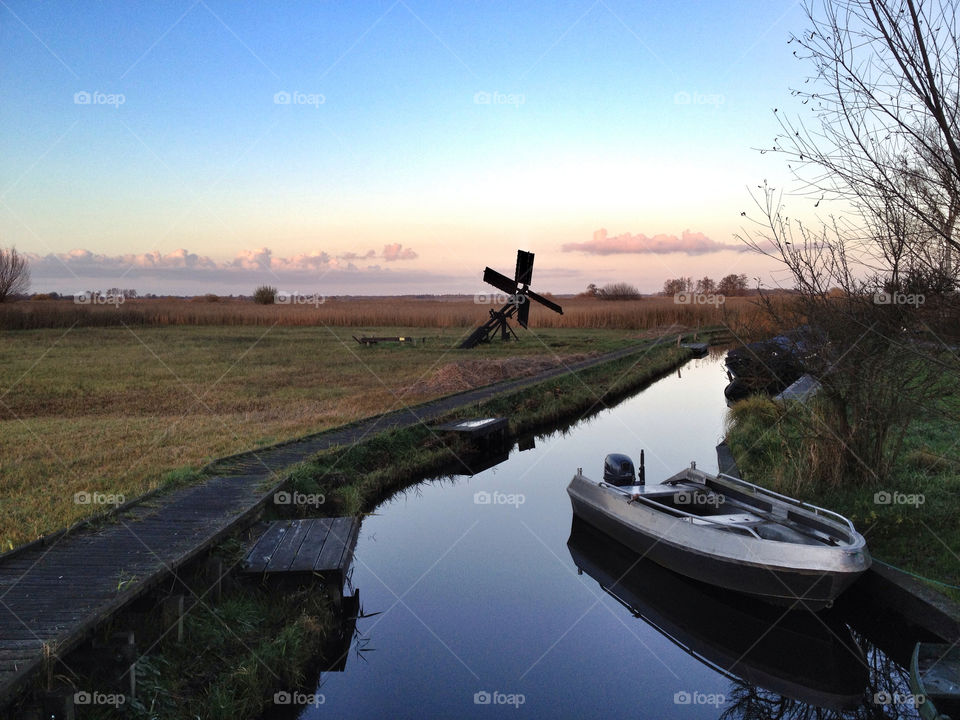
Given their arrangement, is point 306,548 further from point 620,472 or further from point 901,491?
point 901,491

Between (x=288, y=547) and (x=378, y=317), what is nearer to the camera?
(x=288, y=547)

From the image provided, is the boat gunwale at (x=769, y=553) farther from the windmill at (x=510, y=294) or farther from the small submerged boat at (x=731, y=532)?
the windmill at (x=510, y=294)

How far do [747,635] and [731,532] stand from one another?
3.77 feet

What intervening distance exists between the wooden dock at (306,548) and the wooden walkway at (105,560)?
0.44 metres

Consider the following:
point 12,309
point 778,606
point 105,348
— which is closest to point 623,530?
point 778,606

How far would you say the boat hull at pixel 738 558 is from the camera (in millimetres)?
7486

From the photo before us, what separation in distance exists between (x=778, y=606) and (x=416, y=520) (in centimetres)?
569

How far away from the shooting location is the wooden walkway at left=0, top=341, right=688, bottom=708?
511cm

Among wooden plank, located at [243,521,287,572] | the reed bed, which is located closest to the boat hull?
wooden plank, located at [243,521,287,572]

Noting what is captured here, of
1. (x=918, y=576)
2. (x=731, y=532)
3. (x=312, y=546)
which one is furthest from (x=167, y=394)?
(x=918, y=576)

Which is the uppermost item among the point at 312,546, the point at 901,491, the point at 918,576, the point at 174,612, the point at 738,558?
the point at 901,491

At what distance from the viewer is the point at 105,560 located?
266 inches

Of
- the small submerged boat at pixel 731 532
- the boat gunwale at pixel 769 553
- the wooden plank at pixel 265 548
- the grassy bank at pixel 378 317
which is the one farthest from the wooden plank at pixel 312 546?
the grassy bank at pixel 378 317

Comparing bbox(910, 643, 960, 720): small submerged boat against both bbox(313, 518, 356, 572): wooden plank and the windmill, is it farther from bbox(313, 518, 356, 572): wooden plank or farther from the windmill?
the windmill
